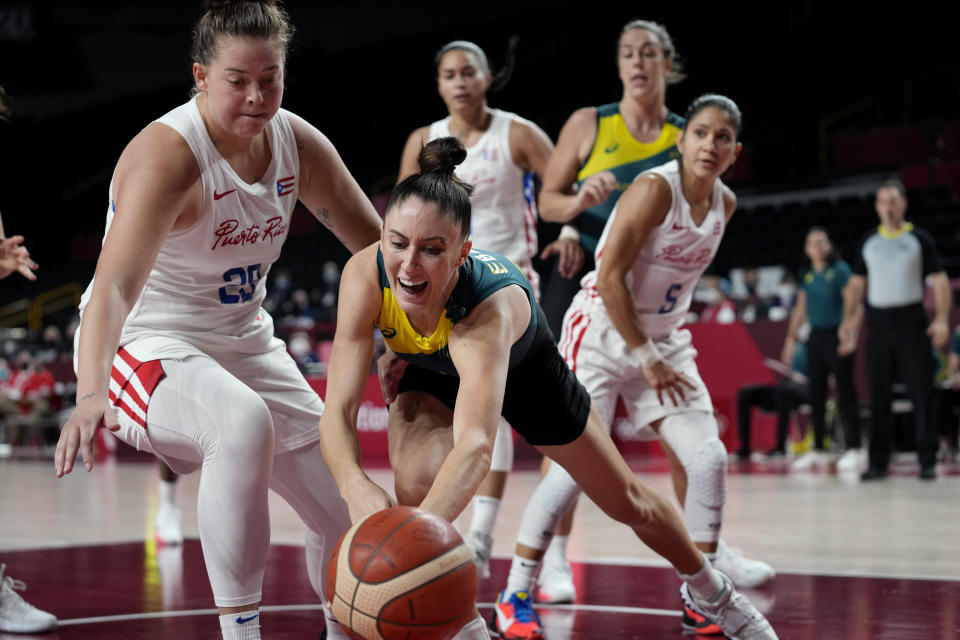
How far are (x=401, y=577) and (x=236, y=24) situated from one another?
4.68 feet

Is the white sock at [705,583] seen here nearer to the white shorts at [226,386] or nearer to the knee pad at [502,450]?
the white shorts at [226,386]

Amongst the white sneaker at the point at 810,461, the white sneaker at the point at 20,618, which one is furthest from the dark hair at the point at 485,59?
the white sneaker at the point at 810,461

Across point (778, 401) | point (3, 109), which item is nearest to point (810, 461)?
point (778, 401)

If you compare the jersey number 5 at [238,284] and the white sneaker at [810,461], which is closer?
the jersey number 5 at [238,284]

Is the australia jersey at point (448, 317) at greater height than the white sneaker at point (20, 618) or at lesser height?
greater

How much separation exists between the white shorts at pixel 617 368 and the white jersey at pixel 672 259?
0.07 m

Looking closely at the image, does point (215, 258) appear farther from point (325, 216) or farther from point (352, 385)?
point (352, 385)

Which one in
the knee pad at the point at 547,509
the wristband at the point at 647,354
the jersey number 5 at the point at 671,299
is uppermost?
the jersey number 5 at the point at 671,299

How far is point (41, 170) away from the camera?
95.8 ft

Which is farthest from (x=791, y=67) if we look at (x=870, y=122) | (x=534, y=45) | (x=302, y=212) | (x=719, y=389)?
(x=719, y=389)

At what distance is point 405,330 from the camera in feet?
9.66

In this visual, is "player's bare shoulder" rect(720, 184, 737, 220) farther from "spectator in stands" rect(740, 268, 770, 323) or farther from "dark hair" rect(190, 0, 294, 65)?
"spectator in stands" rect(740, 268, 770, 323)

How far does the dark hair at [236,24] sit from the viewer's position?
286 centimetres

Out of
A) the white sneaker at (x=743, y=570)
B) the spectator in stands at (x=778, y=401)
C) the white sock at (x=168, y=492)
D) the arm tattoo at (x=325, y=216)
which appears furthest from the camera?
the spectator in stands at (x=778, y=401)
